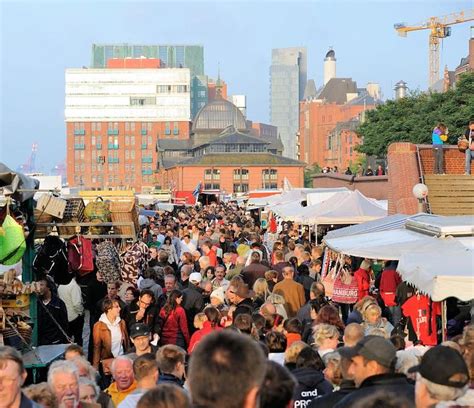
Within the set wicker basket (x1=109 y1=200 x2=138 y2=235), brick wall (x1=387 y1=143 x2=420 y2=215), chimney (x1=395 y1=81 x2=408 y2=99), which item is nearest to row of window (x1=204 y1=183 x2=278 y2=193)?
chimney (x1=395 y1=81 x2=408 y2=99)

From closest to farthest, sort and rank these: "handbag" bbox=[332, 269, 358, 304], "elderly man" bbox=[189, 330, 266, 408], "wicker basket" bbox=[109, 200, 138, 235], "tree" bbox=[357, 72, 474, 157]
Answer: "elderly man" bbox=[189, 330, 266, 408], "wicker basket" bbox=[109, 200, 138, 235], "handbag" bbox=[332, 269, 358, 304], "tree" bbox=[357, 72, 474, 157]

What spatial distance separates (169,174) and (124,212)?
407 feet

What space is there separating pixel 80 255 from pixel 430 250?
4360 mm

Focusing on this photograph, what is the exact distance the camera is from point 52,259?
11.8 meters

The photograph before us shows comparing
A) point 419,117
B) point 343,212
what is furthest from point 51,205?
point 419,117

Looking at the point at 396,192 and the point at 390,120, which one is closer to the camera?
the point at 396,192

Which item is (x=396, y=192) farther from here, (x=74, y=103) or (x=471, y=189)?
(x=74, y=103)

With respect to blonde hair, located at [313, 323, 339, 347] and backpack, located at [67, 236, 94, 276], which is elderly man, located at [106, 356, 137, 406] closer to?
blonde hair, located at [313, 323, 339, 347]

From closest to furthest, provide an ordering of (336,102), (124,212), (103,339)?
(103,339) → (124,212) → (336,102)

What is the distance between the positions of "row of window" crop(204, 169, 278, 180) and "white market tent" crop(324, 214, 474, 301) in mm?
110943

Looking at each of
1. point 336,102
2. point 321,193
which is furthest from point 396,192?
point 336,102

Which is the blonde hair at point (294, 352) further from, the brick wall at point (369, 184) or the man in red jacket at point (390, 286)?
the brick wall at point (369, 184)

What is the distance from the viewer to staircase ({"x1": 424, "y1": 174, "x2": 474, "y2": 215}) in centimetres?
2162

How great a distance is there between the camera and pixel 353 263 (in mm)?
17172
